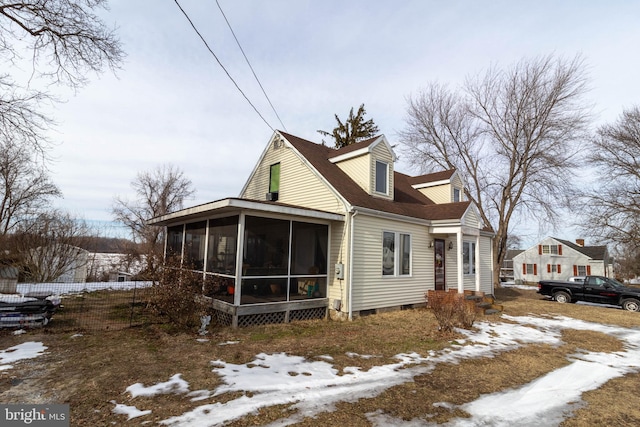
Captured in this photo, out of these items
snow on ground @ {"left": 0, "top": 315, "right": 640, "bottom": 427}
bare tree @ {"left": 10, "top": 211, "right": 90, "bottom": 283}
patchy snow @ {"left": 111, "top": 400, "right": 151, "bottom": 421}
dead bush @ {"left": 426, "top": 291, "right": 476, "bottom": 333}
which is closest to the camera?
patchy snow @ {"left": 111, "top": 400, "right": 151, "bottom": 421}

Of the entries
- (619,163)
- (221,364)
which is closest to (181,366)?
(221,364)

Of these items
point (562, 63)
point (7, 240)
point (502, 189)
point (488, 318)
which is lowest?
point (488, 318)

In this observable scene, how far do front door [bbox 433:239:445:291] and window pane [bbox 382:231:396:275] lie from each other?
270 centimetres

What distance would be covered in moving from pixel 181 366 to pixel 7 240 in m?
16.9

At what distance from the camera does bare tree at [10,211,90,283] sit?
50.5 feet

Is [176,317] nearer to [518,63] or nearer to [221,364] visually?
[221,364]

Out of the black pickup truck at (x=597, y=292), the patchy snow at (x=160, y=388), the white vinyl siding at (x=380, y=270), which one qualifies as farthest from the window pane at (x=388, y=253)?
the black pickup truck at (x=597, y=292)

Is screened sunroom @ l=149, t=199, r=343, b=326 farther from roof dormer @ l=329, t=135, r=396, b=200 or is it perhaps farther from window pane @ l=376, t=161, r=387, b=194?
window pane @ l=376, t=161, r=387, b=194

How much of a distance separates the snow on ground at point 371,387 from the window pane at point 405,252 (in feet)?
13.9

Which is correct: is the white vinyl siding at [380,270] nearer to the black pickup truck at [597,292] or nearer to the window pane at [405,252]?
the window pane at [405,252]

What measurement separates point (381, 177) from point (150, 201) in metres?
26.2

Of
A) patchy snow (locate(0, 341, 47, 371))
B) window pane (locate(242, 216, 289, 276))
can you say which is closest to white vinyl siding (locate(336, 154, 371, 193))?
window pane (locate(242, 216, 289, 276))

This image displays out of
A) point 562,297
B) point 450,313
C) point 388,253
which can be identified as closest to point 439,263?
point 388,253

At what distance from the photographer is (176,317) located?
745 centimetres
